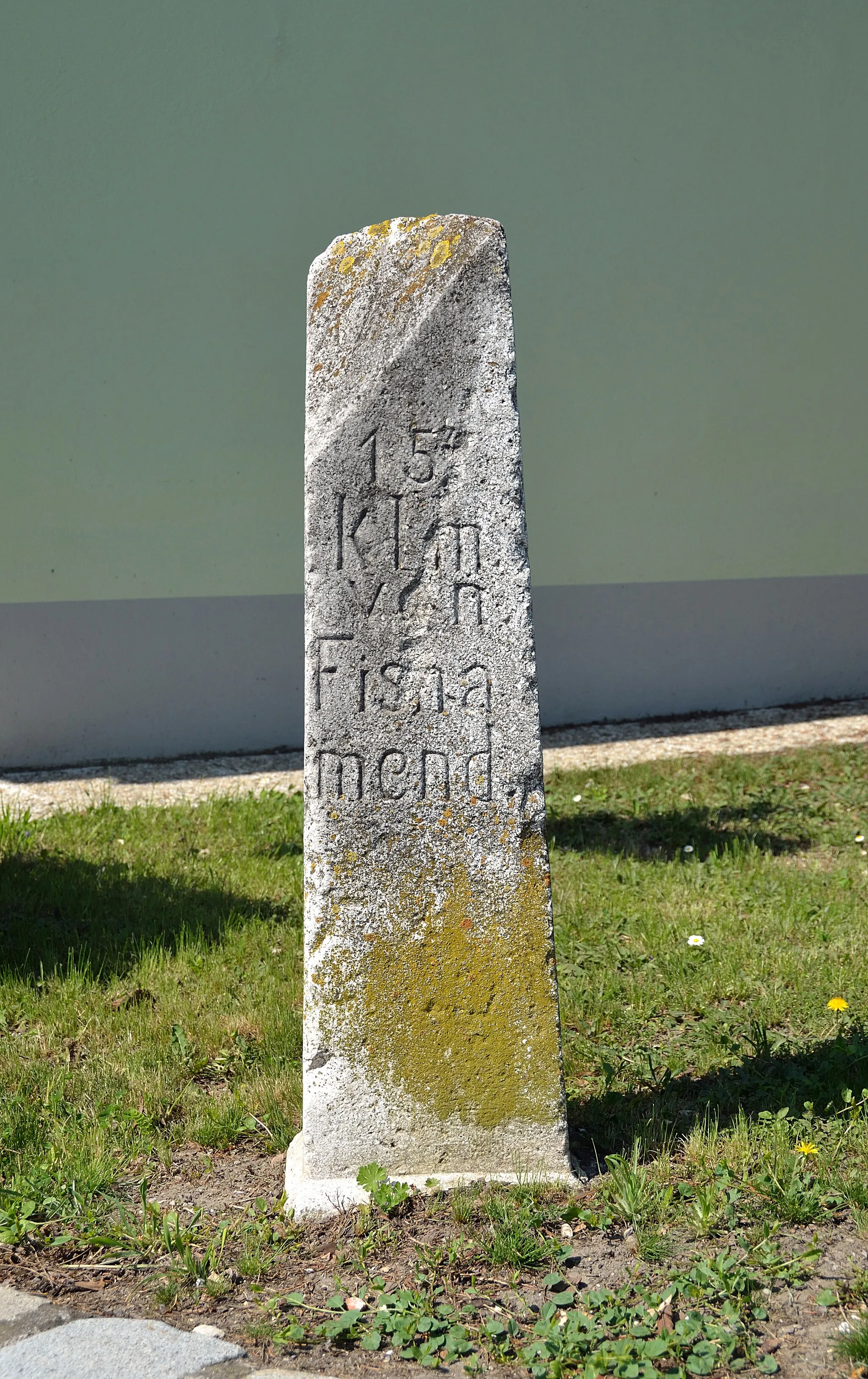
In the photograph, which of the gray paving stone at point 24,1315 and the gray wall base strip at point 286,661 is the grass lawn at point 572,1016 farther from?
the gray wall base strip at point 286,661

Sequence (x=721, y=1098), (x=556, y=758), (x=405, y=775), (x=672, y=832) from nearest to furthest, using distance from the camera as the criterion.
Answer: (x=405, y=775)
(x=721, y=1098)
(x=672, y=832)
(x=556, y=758)

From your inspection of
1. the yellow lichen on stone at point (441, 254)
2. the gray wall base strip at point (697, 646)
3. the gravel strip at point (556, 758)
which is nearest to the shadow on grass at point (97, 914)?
the gravel strip at point (556, 758)

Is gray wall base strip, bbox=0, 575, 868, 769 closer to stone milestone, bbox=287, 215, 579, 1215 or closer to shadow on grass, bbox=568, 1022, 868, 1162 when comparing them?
shadow on grass, bbox=568, 1022, 868, 1162

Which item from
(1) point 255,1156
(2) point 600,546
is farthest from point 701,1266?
(2) point 600,546

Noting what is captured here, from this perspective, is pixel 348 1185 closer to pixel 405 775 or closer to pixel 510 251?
pixel 405 775

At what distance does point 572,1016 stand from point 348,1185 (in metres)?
1.20

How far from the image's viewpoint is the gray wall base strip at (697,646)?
28.2 feet

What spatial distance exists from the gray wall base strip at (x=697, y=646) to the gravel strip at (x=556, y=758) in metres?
0.20

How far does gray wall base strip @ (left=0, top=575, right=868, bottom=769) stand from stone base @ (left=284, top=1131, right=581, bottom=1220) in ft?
17.7

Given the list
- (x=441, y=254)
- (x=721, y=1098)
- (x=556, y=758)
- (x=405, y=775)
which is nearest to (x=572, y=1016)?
(x=721, y=1098)

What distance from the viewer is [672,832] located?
218 inches

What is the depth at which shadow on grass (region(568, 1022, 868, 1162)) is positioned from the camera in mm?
2572

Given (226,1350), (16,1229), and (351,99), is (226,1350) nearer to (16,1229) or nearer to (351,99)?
(16,1229)

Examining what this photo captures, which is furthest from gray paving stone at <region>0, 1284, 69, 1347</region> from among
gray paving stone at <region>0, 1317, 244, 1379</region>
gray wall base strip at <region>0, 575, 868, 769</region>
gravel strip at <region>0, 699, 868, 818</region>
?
gray wall base strip at <region>0, 575, 868, 769</region>
